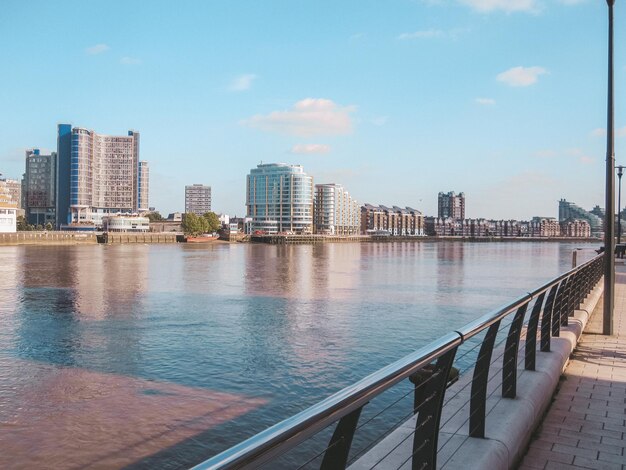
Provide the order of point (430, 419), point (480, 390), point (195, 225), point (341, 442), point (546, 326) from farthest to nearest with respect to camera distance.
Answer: point (195, 225), point (546, 326), point (480, 390), point (430, 419), point (341, 442)

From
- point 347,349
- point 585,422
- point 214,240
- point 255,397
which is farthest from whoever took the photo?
point 214,240

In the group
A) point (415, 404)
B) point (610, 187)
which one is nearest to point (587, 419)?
point (415, 404)

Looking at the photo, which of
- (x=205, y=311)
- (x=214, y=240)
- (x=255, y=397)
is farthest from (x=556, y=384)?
(x=214, y=240)

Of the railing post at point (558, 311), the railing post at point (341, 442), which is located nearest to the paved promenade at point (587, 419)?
the railing post at point (558, 311)

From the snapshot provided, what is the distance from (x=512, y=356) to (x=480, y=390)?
50.0 inches

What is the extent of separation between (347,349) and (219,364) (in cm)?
381

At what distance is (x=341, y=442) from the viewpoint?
2805 millimetres

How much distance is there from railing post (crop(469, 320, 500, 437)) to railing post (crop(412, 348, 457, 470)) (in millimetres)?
1353

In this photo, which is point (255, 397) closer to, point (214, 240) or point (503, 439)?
point (503, 439)

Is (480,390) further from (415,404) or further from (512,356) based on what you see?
(415,404)

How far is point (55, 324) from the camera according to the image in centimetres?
2064

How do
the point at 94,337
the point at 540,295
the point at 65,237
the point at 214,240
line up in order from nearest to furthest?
the point at 540,295
the point at 94,337
the point at 65,237
the point at 214,240

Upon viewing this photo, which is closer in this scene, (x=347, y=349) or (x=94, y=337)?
(x=347, y=349)

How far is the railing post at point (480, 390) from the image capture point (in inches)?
198
